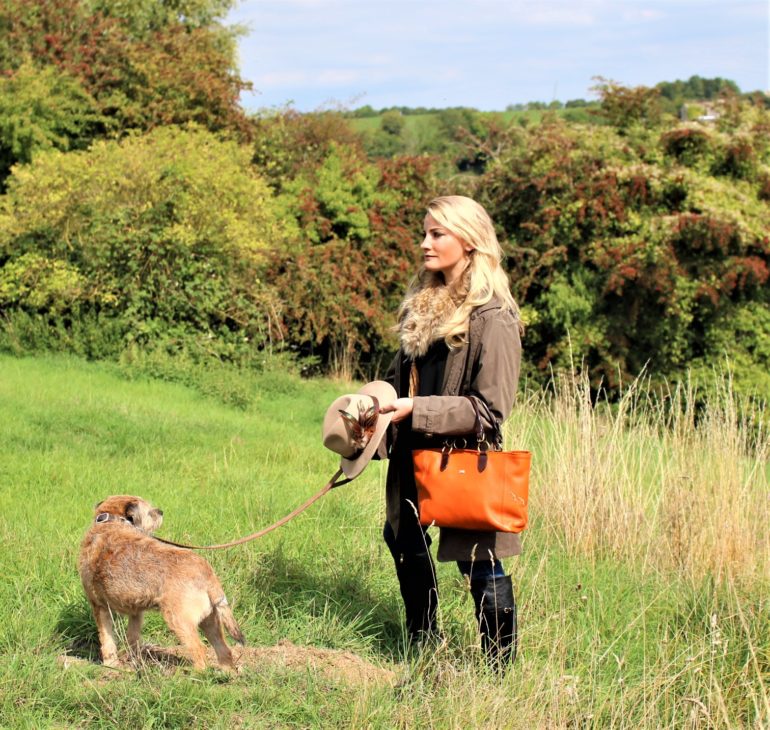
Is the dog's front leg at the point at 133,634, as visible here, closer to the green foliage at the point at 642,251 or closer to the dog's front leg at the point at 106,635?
the dog's front leg at the point at 106,635

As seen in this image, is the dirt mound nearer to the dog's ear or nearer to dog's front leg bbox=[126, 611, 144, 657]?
dog's front leg bbox=[126, 611, 144, 657]

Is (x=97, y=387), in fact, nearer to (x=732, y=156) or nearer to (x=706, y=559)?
(x=706, y=559)

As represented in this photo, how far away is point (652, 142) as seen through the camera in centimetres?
1580

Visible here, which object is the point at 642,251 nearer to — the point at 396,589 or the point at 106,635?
the point at 396,589

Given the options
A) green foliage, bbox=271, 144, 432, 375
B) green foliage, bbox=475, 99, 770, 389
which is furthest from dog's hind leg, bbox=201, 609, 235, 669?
green foliage, bbox=475, 99, 770, 389

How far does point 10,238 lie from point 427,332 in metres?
11.2

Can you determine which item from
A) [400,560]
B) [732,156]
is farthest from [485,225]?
[732,156]

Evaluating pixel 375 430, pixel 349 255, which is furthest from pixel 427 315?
pixel 349 255

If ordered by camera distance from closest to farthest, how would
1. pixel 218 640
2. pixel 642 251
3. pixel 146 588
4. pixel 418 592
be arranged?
pixel 146 588 < pixel 218 640 < pixel 418 592 < pixel 642 251

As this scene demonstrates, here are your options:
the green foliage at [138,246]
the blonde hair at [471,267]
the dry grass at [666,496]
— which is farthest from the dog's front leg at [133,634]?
the green foliage at [138,246]

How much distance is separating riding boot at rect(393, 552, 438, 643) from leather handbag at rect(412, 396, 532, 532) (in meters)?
0.43

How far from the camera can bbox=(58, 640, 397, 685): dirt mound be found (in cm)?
430

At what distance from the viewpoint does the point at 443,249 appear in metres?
4.12

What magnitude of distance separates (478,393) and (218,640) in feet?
5.40
